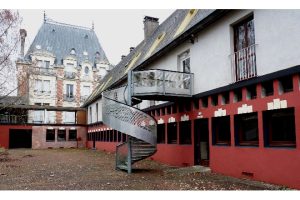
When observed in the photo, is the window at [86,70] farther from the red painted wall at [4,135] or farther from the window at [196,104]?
the window at [196,104]

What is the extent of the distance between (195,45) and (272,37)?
474cm

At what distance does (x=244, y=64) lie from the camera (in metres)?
10.9

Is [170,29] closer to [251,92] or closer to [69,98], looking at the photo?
[251,92]

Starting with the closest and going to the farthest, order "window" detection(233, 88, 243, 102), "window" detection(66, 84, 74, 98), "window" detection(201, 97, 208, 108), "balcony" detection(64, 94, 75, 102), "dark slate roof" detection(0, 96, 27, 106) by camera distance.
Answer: "window" detection(233, 88, 243, 102)
"window" detection(201, 97, 208, 108)
"dark slate roof" detection(0, 96, 27, 106)
"balcony" detection(64, 94, 75, 102)
"window" detection(66, 84, 74, 98)

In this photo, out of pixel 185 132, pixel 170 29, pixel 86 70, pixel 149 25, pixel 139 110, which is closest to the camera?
pixel 139 110

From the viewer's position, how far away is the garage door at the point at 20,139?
128 feet

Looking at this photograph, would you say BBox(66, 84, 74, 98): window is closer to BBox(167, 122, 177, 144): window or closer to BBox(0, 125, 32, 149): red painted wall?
BBox(0, 125, 32, 149): red painted wall

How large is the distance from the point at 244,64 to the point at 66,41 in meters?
42.6

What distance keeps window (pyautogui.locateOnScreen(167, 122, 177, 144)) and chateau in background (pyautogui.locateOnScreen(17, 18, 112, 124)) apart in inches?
1048

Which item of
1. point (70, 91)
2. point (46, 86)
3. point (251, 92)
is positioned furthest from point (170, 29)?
point (70, 91)

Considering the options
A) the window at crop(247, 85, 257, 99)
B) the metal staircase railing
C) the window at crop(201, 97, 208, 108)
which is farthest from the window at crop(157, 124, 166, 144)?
the window at crop(247, 85, 257, 99)

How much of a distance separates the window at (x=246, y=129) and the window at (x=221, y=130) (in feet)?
2.07

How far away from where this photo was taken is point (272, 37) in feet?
31.3

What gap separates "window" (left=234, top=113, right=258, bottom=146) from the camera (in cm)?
1034
